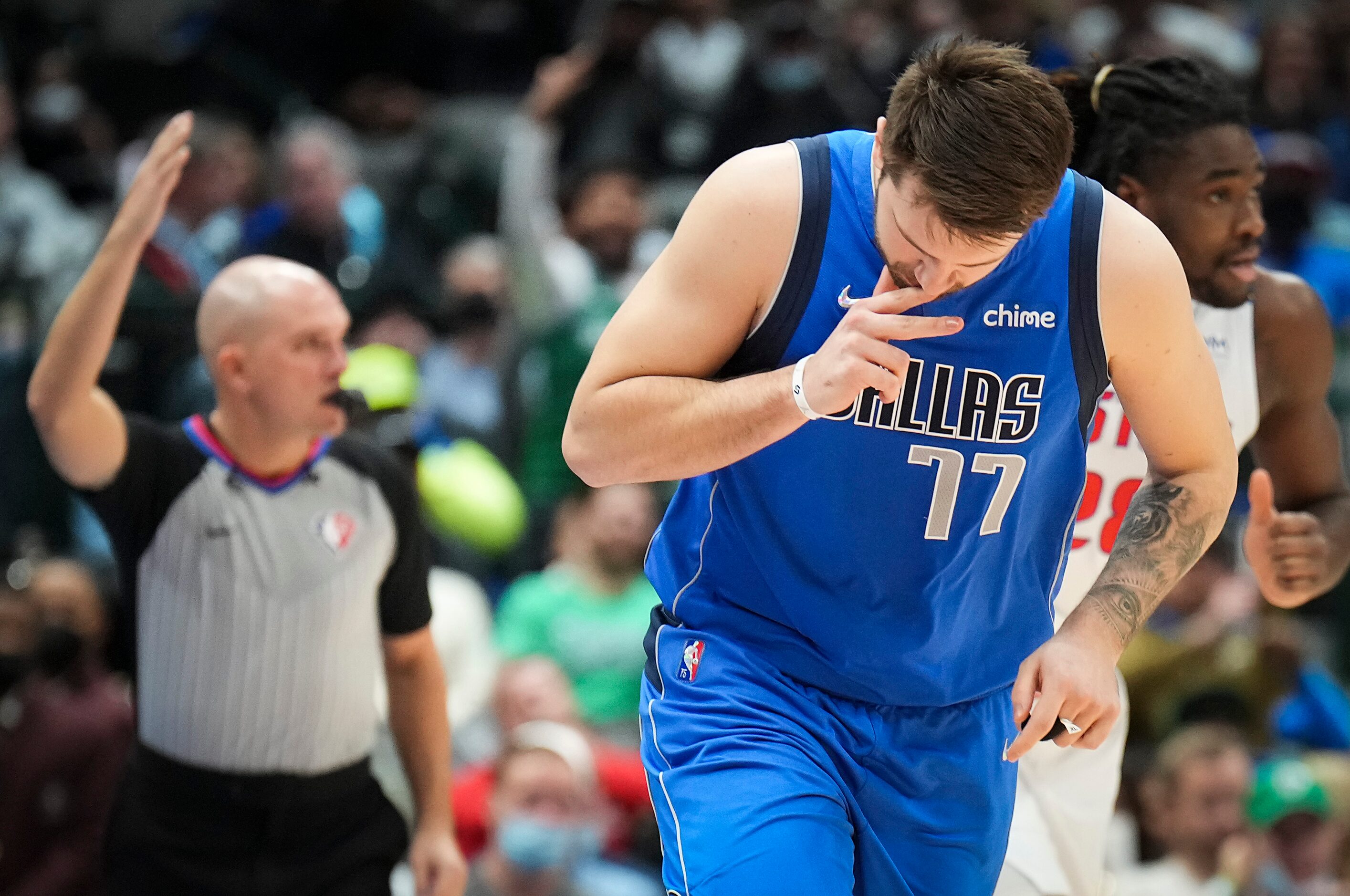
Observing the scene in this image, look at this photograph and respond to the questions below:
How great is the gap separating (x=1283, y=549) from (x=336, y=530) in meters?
2.39

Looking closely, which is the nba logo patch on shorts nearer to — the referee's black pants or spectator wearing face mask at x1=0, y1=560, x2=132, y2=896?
the referee's black pants

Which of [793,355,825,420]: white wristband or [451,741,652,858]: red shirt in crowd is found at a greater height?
[793,355,825,420]: white wristband

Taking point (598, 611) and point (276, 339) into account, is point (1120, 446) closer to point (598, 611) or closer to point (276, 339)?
point (276, 339)

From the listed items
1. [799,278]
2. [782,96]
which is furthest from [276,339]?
[782,96]

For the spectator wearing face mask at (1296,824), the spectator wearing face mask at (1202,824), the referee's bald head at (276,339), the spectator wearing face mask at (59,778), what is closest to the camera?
the referee's bald head at (276,339)

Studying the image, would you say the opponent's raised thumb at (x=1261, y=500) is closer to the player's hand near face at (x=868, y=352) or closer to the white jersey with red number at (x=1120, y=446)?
the white jersey with red number at (x=1120, y=446)

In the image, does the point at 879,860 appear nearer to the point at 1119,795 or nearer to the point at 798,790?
the point at 798,790

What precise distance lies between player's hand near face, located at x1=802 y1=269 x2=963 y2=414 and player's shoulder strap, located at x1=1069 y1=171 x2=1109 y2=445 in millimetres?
397

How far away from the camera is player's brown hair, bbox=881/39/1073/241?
2715 millimetres

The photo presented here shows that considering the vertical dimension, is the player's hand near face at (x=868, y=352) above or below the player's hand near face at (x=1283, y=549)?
above

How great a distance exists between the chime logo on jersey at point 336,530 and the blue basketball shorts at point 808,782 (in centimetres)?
135

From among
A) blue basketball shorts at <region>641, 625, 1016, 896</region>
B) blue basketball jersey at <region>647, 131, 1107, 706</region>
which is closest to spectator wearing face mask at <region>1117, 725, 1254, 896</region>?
blue basketball shorts at <region>641, 625, 1016, 896</region>

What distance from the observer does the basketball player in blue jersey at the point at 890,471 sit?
2846 mm

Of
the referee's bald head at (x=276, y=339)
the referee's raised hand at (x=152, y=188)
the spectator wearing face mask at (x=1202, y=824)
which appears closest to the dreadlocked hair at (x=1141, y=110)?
the referee's bald head at (x=276, y=339)
